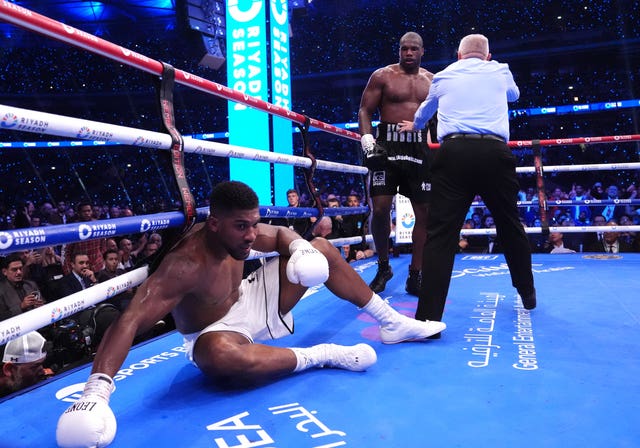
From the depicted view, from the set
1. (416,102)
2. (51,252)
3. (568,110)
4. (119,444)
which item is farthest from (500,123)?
(568,110)

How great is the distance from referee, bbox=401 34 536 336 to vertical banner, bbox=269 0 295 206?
4021 mm

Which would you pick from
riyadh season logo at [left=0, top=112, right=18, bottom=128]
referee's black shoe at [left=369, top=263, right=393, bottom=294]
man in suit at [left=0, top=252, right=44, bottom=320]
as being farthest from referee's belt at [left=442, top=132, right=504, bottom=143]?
man in suit at [left=0, top=252, right=44, bottom=320]

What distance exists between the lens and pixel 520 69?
14.3 metres

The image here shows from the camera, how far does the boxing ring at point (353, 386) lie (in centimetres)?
101

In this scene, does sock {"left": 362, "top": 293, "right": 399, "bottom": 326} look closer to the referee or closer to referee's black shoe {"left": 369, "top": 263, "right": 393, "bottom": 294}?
the referee

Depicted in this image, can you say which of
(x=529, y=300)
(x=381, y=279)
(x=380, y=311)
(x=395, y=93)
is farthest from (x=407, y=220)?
(x=380, y=311)

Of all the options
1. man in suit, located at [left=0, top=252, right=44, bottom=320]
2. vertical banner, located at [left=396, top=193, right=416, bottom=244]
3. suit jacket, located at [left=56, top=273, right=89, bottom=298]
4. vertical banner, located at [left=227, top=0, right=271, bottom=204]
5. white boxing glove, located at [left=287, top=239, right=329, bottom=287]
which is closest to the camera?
white boxing glove, located at [left=287, top=239, right=329, bottom=287]

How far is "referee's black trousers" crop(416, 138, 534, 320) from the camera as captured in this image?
1.78m

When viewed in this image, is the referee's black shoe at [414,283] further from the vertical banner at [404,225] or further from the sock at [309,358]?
the vertical banner at [404,225]

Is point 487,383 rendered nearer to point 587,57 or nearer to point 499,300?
point 499,300

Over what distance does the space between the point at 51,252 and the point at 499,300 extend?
3416 millimetres

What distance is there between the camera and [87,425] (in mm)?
930

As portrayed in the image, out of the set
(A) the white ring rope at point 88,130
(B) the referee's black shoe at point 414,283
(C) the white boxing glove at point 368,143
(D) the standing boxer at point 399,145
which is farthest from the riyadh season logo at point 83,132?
(B) the referee's black shoe at point 414,283

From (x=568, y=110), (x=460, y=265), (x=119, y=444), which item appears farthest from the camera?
(x=568, y=110)
